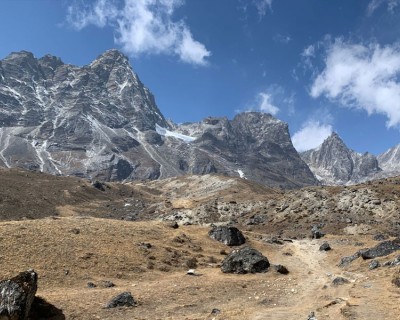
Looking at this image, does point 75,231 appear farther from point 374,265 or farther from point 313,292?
point 374,265

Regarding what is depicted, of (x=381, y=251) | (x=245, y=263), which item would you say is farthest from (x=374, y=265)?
(x=245, y=263)

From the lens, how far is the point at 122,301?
2630 centimetres

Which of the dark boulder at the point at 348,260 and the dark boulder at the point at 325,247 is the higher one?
the dark boulder at the point at 325,247

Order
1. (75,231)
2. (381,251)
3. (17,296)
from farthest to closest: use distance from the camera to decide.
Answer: (75,231), (381,251), (17,296)

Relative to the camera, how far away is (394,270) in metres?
33.4

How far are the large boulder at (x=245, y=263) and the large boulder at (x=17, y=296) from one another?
2095cm

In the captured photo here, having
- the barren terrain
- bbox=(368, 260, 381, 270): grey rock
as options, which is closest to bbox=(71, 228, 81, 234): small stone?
the barren terrain

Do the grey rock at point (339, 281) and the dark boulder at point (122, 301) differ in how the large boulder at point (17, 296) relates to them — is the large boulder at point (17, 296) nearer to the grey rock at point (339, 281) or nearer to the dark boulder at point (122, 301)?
the dark boulder at point (122, 301)

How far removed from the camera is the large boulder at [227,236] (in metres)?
54.3

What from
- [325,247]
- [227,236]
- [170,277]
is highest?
[227,236]

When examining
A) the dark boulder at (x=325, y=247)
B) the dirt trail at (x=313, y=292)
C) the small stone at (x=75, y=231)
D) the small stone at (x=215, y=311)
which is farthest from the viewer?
the dark boulder at (x=325, y=247)

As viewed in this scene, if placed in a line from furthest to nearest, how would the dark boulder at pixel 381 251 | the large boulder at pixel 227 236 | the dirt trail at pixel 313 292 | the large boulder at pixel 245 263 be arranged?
the large boulder at pixel 227 236, the dark boulder at pixel 381 251, the large boulder at pixel 245 263, the dirt trail at pixel 313 292

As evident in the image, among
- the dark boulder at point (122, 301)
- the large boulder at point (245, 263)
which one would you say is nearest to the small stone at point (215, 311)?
the dark boulder at point (122, 301)

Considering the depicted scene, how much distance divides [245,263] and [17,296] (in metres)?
23.5
